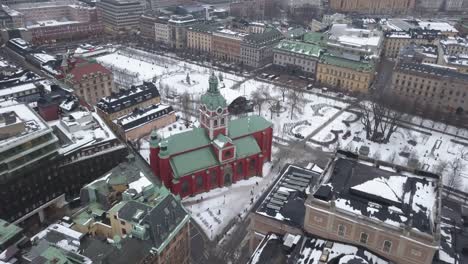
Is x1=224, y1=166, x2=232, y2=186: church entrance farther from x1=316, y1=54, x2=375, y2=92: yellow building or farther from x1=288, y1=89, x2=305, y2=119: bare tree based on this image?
x1=316, y1=54, x2=375, y2=92: yellow building

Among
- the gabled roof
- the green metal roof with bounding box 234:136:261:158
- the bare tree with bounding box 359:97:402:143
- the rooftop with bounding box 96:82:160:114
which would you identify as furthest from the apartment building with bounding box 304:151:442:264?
the gabled roof

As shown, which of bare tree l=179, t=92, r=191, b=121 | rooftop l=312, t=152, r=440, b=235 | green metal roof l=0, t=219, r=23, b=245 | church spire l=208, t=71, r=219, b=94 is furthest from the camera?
bare tree l=179, t=92, r=191, b=121

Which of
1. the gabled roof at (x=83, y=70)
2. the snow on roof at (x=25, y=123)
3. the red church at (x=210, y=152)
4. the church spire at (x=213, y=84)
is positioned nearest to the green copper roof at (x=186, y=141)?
the red church at (x=210, y=152)

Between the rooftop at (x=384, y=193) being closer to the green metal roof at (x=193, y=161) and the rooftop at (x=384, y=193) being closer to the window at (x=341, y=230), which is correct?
the window at (x=341, y=230)

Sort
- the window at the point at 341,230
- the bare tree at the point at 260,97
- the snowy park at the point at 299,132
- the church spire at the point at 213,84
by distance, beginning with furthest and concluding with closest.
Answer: the bare tree at the point at 260,97
the snowy park at the point at 299,132
the church spire at the point at 213,84
the window at the point at 341,230

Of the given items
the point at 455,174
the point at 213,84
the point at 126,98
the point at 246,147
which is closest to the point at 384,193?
the point at 246,147

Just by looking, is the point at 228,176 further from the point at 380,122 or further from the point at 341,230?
the point at 380,122
